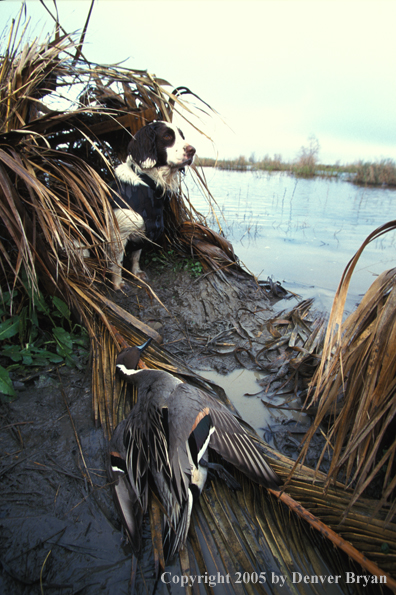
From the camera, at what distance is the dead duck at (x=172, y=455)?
1.07 m

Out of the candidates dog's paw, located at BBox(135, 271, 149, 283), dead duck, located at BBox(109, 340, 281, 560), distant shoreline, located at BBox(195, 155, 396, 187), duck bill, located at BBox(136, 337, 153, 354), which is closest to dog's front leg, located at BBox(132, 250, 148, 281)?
dog's paw, located at BBox(135, 271, 149, 283)

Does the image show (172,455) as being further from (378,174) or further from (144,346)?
(378,174)

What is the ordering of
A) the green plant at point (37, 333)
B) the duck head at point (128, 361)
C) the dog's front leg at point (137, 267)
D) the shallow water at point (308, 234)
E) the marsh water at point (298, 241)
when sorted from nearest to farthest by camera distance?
1. the duck head at point (128, 361)
2. the green plant at point (37, 333)
3. the marsh water at point (298, 241)
4. the dog's front leg at point (137, 267)
5. the shallow water at point (308, 234)

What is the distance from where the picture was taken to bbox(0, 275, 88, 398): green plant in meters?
1.69

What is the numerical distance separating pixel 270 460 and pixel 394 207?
897 cm

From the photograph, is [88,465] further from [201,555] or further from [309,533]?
[309,533]

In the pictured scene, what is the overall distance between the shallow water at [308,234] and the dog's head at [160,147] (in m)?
0.63

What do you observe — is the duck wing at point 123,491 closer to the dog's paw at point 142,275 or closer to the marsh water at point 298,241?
the marsh water at point 298,241

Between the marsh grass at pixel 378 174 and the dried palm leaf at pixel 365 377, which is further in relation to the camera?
the marsh grass at pixel 378 174

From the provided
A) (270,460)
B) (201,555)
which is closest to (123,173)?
(270,460)


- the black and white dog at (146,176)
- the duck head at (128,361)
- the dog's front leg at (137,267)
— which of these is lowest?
the duck head at (128,361)

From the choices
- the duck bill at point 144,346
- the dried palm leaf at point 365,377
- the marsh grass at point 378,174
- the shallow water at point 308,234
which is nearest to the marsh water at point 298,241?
the shallow water at point 308,234

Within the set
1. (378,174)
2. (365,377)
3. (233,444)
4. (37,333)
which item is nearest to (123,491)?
(233,444)

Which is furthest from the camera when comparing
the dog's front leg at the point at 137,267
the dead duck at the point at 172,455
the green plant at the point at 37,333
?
the dog's front leg at the point at 137,267
